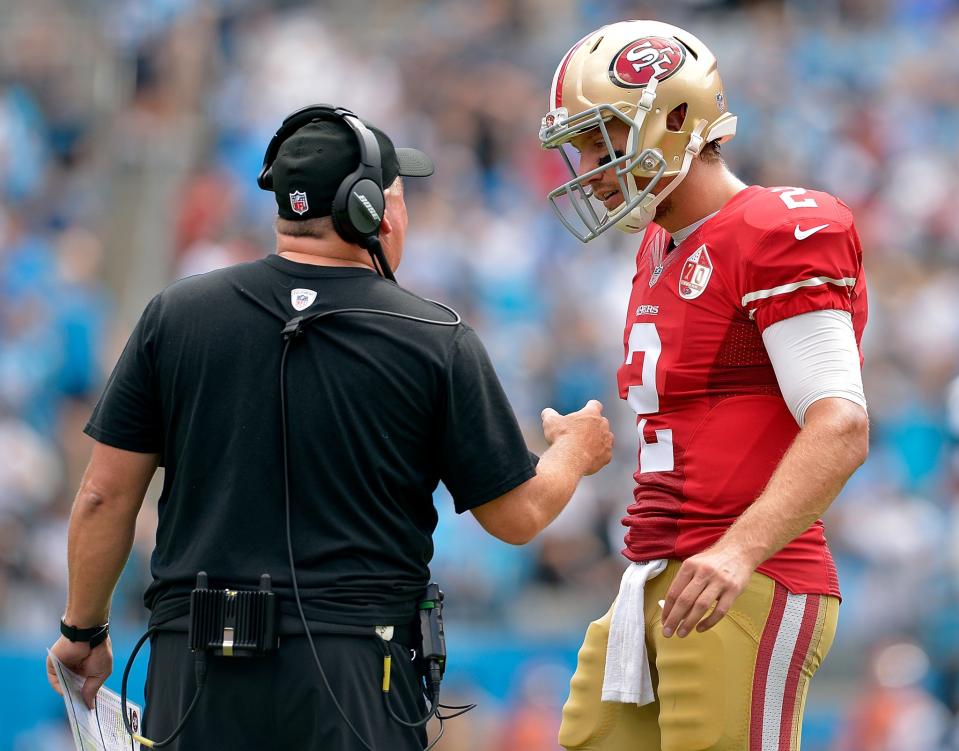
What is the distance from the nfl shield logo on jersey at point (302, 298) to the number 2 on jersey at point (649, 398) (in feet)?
2.62

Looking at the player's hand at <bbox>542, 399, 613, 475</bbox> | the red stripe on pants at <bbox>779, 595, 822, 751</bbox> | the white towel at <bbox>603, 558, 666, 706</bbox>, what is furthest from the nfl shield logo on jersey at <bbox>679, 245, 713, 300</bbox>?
the red stripe on pants at <bbox>779, 595, 822, 751</bbox>

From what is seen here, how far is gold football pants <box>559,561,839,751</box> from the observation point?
10.8 feet

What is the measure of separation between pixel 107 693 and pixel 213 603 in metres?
0.61

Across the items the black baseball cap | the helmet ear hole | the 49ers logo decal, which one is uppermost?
the 49ers logo decal

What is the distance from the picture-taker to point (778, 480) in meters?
3.15

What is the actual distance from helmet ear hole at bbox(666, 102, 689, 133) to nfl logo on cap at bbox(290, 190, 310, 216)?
0.89 m

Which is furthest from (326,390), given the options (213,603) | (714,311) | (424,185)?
(424,185)

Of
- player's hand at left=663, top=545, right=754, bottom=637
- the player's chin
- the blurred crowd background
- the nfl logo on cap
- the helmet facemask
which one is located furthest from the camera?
the blurred crowd background

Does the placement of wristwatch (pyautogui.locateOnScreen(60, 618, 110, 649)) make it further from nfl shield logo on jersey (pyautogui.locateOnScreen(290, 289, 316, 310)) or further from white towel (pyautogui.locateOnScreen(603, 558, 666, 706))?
white towel (pyautogui.locateOnScreen(603, 558, 666, 706))

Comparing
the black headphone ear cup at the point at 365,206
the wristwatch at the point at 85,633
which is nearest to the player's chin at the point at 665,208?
the black headphone ear cup at the point at 365,206

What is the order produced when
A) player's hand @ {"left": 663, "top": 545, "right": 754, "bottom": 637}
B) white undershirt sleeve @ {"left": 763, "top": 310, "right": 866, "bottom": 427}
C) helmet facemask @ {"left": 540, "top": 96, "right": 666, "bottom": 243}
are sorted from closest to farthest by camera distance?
player's hand @ {"left": 663, "top": 545, "right": 754, "bottom": 637} → white undershirt sleeve @ {"left": 763, "top": 310, "right": 866, "bottom": 427} → helmet facemask @ {"left": 540, "top": 96, "right": 666, "bottom": 243}

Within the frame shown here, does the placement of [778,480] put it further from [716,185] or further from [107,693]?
[107,693]

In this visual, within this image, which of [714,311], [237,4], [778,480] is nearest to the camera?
[778,480]

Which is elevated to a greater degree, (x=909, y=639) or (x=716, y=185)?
(x=716, y=185)
